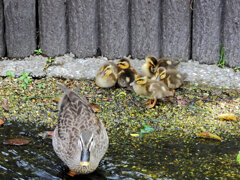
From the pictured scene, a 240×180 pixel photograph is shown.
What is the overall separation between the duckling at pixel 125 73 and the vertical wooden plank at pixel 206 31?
2.99ft

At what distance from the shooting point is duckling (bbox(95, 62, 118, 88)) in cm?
564

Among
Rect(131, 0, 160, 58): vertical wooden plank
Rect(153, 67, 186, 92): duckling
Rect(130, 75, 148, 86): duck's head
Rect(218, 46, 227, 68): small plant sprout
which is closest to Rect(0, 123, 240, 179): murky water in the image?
Rect(130, 75, 148, 86): duck's head

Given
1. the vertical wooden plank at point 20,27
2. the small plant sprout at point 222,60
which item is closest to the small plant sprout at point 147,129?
the small plant sprout at point 222,60

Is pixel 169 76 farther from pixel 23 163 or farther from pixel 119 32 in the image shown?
pixel 23 163

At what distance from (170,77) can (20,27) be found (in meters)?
2.19

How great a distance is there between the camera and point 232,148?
445cm

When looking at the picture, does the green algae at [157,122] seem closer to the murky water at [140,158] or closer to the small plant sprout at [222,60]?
the murky water at [140,158]

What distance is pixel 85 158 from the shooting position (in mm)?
3650

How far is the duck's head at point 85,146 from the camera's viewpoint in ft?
12.0

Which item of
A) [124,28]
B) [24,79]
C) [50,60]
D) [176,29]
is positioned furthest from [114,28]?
[24,79]

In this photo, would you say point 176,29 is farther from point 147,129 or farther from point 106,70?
point 147,129

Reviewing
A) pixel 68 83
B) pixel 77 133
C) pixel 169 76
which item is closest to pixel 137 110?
pixel 169 76

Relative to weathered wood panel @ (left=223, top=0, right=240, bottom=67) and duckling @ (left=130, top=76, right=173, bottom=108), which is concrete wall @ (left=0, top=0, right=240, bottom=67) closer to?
weathered wood panel @ (left=223, top=0, right=240, bottom=67)

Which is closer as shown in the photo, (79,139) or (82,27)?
(79,139)
